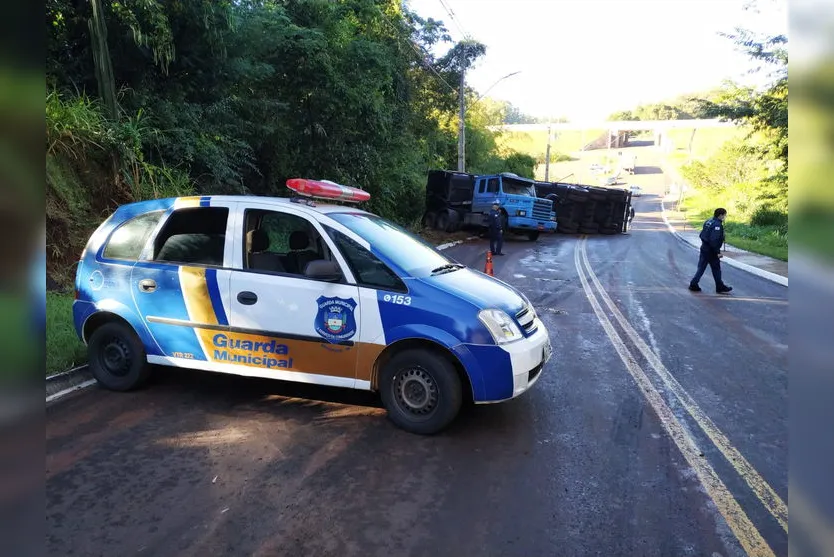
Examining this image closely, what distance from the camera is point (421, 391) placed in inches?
176

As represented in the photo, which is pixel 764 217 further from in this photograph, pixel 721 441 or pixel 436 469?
pixel 436 469

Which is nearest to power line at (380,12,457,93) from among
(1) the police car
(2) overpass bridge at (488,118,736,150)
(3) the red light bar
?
(3) the red light bar

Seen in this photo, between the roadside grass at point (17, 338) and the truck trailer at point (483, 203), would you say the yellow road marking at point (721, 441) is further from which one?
the truck trailer at point (483, 203)

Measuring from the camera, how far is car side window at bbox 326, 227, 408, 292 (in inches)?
180

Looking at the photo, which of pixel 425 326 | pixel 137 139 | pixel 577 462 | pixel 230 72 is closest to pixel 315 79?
pixel 230 72

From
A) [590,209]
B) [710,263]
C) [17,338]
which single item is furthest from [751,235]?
[17,338]

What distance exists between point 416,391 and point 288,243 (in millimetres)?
2123

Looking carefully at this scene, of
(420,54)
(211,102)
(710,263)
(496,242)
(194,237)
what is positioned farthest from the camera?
(420,54)

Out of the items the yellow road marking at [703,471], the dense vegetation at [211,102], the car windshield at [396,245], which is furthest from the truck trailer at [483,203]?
the car windshield at [396,245]

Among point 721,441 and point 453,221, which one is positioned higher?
point 453,221

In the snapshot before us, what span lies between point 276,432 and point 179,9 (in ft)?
31.6

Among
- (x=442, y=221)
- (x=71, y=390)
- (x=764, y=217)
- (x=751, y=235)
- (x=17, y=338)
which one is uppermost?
(x=764, y=217)

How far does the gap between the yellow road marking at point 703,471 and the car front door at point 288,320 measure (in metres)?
2.65

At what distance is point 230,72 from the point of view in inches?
517
